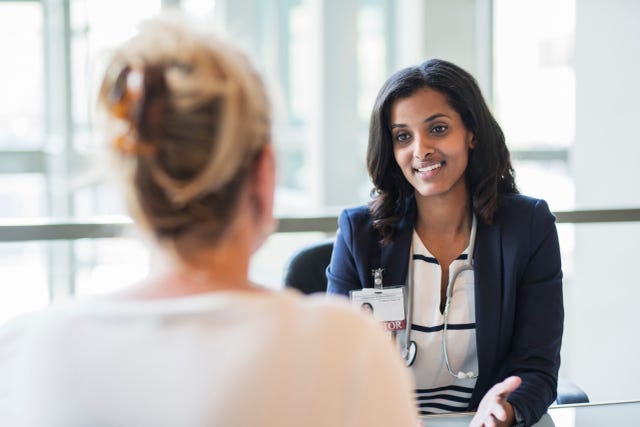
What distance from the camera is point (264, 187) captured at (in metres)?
0.84

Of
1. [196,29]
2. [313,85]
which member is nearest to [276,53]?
[313,85]

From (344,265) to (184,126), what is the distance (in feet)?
3.80

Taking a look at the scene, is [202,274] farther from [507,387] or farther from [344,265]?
[344,265]

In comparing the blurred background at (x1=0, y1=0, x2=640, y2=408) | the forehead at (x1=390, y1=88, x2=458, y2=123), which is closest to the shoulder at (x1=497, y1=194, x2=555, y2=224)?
the forehead at (x1=390, y1=88, x2=458, y2=123)

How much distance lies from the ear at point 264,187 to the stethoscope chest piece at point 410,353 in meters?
0.97

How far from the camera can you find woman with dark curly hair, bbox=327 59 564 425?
1.76 meters

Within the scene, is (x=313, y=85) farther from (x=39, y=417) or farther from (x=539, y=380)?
(x=39, y=417)

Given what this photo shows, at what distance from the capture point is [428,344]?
1802 mm

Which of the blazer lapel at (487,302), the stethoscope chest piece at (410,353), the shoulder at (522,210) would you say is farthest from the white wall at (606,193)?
the stethoscope chest piece at (410,353)

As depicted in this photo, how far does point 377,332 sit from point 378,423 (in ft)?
0.30

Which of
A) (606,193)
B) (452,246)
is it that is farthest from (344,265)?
(606,193)

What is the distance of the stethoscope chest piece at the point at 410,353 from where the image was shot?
1.78 m

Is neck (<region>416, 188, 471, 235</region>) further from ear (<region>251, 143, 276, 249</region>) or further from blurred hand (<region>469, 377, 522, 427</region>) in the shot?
ear (<region>251, 143, 276, 249</region>)

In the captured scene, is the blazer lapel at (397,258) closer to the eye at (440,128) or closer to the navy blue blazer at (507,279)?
the navy blue blazer at (507,279)
